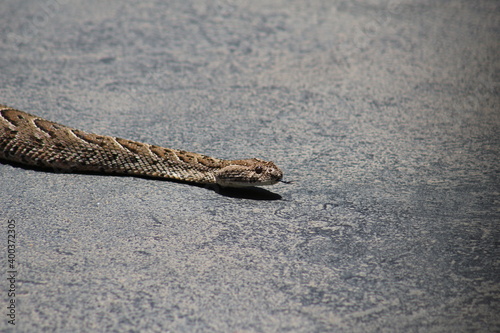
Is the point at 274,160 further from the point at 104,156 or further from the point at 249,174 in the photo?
the point at 104,156

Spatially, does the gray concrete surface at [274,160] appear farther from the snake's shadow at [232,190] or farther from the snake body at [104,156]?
the snake body at [104,156]

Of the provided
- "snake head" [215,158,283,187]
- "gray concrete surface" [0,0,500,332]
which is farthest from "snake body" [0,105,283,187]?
"gray concrete surface" [0,0,500,332]

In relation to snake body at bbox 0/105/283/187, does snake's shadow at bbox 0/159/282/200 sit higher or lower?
lower

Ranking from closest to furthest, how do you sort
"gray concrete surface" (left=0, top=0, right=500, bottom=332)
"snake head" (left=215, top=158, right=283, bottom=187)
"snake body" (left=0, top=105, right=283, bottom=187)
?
1. "gray concrete surface" (left=0, top=0, right=500, bottom=332)
2. "snake head" (left=215, top=158, right=283, bottom=187)
3. "snake body" (left=0, top=105, right=283, bottom=187)

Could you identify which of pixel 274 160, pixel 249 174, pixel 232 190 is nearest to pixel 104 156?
pixel 232 190

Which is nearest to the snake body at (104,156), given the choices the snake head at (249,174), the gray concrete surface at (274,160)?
the snake head at (249,174)

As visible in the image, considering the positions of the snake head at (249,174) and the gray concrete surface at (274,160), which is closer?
the gray concrete surface at (274,160)

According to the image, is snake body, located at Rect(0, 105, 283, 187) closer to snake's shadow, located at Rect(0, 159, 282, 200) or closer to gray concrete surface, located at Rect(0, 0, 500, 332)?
snake's shadow, located at Rect(0, 159, 282, 200)

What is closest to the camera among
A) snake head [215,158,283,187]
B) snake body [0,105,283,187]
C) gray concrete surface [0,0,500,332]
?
gray concrete surface [0,0,500,332]
